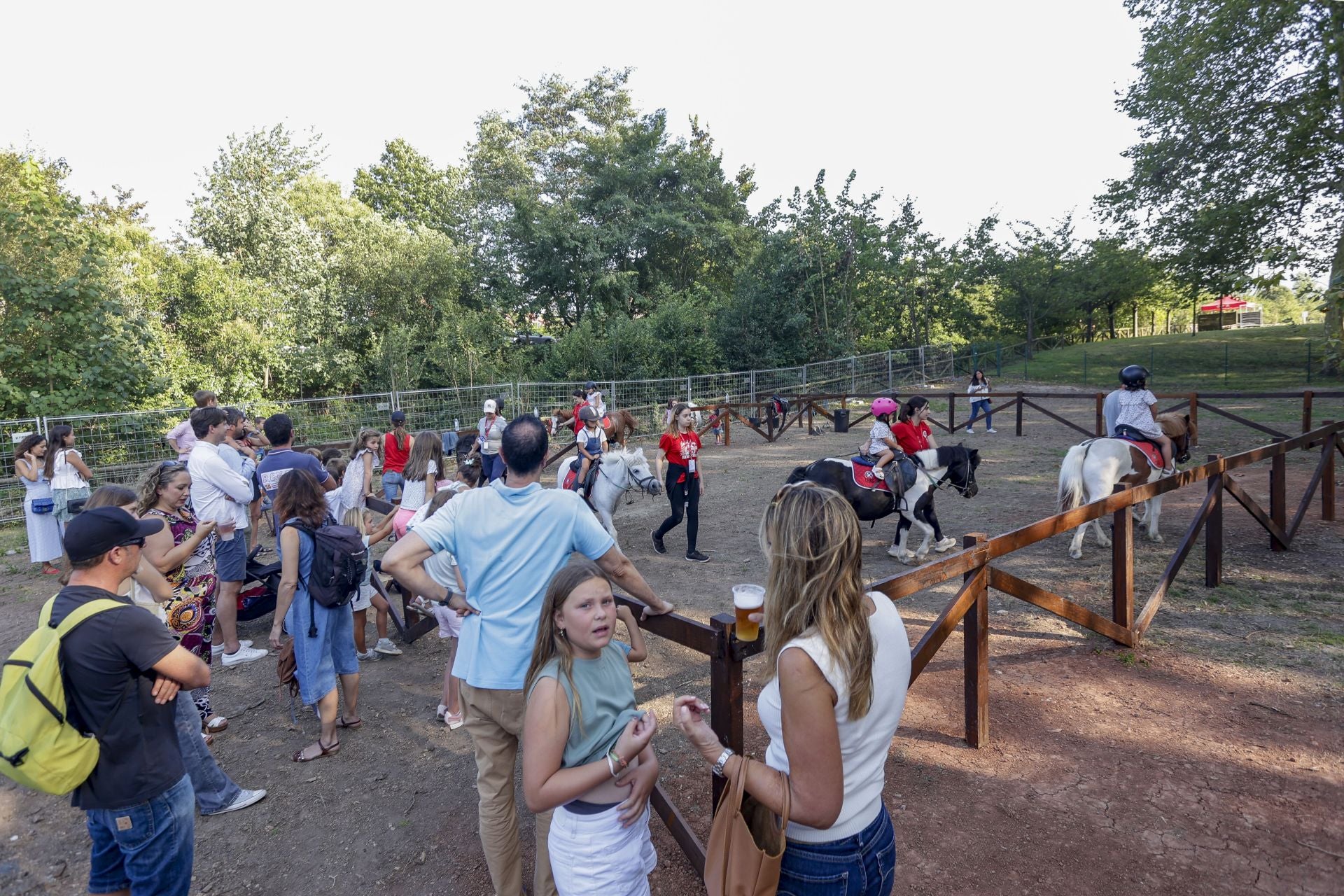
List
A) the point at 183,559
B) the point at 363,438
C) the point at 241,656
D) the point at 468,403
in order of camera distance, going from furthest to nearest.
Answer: the point at 468,403, the point at 363,438, the point at 241,656, the point at 183,559

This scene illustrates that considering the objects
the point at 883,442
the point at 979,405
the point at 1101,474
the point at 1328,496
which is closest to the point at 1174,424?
the point at 1328,496

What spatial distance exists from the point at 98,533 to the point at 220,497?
304 cm

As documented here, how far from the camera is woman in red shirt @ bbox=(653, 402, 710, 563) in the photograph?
7883 millimetres

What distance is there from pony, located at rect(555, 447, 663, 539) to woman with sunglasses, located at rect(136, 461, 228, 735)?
4.12m

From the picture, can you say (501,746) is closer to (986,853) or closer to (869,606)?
(869,606)

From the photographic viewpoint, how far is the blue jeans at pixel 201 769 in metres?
3.40

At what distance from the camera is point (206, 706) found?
449 cm

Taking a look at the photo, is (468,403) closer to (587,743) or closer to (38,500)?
(38,500)

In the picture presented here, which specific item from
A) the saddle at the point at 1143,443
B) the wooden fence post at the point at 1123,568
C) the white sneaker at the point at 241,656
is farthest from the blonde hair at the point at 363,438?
the saddle at the point at 1143,443

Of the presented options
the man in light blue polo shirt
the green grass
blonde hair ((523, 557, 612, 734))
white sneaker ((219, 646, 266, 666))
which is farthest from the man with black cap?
the green grass

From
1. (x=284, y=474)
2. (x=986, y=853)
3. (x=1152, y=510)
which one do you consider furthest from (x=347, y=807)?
(x=1152, y=510)

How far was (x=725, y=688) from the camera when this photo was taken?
8.61 feet

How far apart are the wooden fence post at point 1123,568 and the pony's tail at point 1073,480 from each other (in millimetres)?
2865

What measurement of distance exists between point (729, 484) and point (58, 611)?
1090cm
